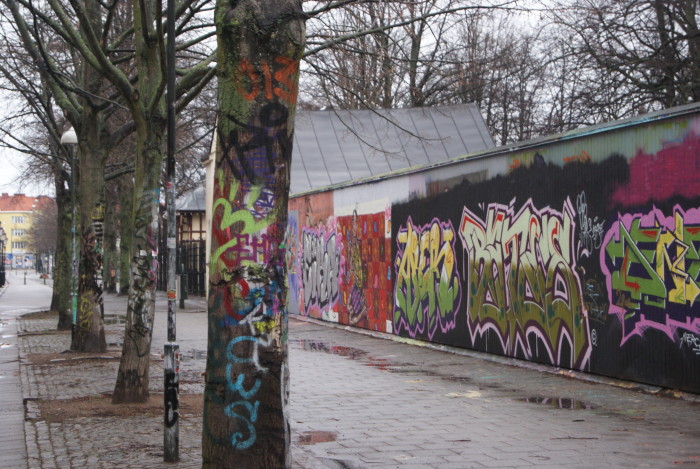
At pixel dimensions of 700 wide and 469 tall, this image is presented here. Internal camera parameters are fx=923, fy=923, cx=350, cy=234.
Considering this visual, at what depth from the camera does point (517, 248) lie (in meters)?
13.9

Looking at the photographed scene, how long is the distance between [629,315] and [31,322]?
60.0 ft

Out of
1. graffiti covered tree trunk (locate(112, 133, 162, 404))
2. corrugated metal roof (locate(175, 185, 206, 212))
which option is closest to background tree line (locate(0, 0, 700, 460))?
graffiti covered tree trunk (locate(112, 133, 162, 404))

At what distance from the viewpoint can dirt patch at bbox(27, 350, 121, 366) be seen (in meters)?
14.5

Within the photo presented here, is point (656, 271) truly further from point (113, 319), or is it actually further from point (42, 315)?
point (42, 315)

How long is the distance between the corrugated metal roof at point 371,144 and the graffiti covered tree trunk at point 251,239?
2328cm

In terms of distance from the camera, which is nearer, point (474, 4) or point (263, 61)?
point (263, 61)

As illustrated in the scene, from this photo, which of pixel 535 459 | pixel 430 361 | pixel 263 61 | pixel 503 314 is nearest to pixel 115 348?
pixel 430 361

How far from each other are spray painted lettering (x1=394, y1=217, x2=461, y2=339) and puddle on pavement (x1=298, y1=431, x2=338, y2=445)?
25.0 ft

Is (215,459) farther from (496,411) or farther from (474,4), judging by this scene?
(474,4)

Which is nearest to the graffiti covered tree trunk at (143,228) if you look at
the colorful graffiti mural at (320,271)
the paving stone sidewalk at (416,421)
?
the paving stone sidewalk at (416,421)

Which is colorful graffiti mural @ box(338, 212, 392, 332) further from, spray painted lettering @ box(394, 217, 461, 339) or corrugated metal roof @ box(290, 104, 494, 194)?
corrugated metal roof @ box(290, 104, 494, 194)

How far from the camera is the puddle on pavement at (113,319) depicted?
23.9m

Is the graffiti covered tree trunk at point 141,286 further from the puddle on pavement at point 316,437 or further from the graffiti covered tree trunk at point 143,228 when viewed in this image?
the puddle on pavement at point 316,437

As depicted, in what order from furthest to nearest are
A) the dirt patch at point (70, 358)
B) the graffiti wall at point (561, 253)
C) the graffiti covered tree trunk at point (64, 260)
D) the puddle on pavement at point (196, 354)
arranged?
the graffiti covered tree trunk at point (64, 260), the puddle on pavement at point (196, 354), the dirt patch at point (70, 358), the graffiti wall at point (561, 253)
